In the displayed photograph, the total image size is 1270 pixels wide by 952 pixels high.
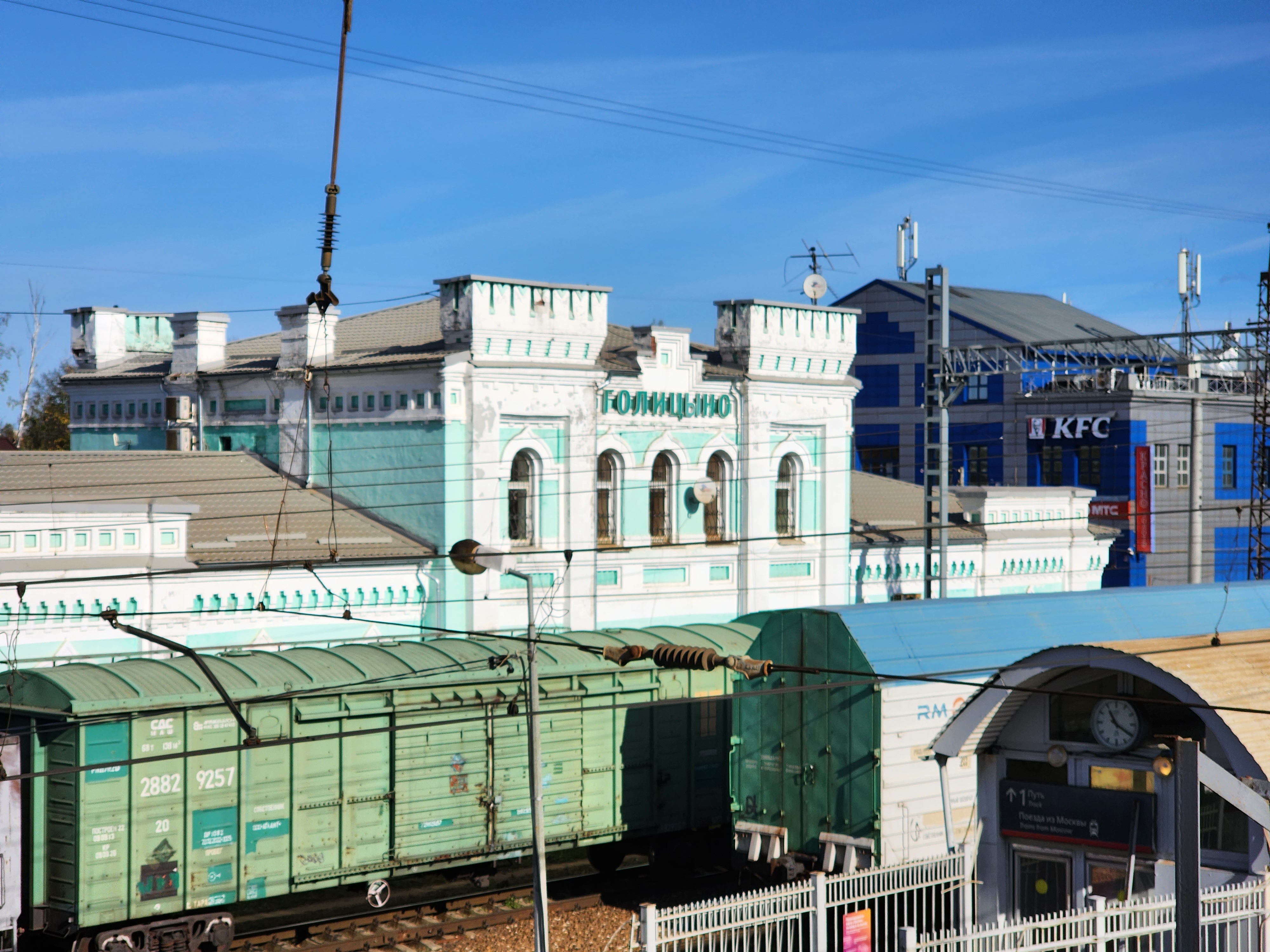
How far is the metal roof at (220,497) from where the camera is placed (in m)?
24.3

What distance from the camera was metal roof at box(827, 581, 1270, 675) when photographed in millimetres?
17734

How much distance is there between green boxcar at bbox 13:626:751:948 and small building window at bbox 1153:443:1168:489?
117ft

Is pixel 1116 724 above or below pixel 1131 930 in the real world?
above

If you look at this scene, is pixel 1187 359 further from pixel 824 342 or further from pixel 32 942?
pixel 32 942

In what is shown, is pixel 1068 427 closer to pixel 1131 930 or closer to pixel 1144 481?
pixel 1144 481

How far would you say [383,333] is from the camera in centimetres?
3141

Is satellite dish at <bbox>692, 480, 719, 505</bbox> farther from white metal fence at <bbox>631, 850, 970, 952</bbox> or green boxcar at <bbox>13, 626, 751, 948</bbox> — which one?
white metal fence at <bbox>631, 850, 970, 952</bbox>

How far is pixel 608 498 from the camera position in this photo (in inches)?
1125

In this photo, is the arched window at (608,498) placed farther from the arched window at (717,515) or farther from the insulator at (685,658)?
the insulator at (685,658)

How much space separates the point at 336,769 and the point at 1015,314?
51.5 meters

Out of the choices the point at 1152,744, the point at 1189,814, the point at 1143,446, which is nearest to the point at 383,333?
the point at 1152,744

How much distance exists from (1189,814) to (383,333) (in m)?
24.4

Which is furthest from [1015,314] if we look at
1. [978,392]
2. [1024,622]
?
[1024,622]

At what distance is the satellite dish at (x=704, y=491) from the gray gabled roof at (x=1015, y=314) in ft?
99.4
